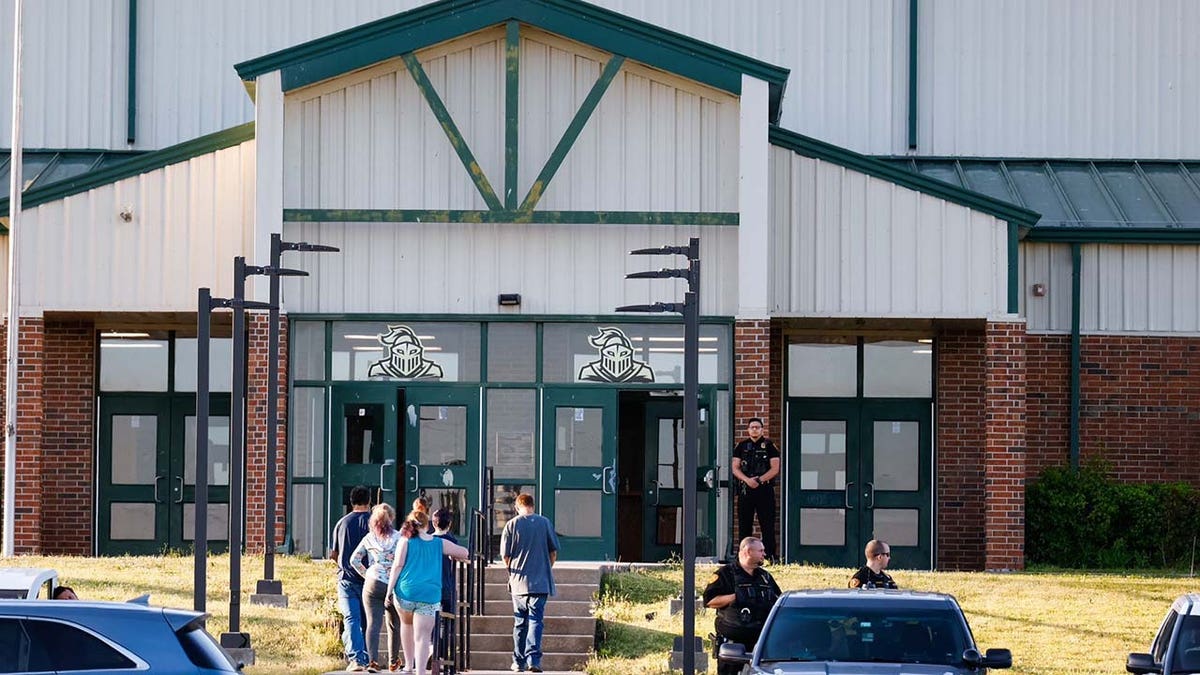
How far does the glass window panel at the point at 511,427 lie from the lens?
83.7ft

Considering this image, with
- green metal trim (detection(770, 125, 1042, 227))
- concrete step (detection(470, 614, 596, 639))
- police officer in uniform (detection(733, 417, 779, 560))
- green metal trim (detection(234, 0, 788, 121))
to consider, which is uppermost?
green metal trim (detection(234, 0, 788, 121))

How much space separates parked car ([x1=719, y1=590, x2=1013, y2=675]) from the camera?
13367 millimetres

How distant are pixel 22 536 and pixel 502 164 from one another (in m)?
7.97

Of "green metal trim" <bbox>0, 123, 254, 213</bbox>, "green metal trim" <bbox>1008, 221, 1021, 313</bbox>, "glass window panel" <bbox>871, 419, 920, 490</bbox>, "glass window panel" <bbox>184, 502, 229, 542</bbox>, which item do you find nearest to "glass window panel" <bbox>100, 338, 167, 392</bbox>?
"glass window panel" <bbox>184, 502, 229, 542</bbox>

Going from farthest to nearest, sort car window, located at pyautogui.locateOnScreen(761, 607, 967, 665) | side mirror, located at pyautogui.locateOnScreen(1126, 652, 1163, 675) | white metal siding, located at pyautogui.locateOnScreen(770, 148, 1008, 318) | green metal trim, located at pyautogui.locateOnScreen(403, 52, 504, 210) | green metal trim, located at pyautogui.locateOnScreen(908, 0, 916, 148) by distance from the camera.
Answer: green metal trim, located at pyautogui.locateOnScreen(908, 0, 916, 148) → white metal siding, located at pyautogui.locateOnScreen(770, 148, 1008, 318) → green metal trim, located at pyautogui.locateOnScreen(403, 52, 504, 210) → car window, located at pyautogui.locateOnScreen(761, 607, 967, 665) → side mirror, located at pyautogui.locateOnScreen(1126, 652, 1163, 675)

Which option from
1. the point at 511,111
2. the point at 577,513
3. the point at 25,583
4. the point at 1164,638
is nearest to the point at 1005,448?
the point at 577,513

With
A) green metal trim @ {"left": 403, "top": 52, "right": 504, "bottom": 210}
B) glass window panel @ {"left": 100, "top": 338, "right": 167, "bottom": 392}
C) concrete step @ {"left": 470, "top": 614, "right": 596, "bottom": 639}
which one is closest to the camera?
concrete step @ {"left": 470, "top": 614, "right": 596, "bottom": 639}

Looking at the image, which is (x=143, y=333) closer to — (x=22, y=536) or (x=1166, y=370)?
(x=22, y=536)

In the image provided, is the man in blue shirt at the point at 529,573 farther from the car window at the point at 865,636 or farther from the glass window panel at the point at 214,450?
the glass window panel at the point at 214,450

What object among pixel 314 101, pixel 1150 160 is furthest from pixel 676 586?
pixel 1150 160

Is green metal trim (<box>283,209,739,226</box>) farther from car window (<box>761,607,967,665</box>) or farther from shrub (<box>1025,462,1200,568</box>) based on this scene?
car window (<box>761,607,967,665</box>)

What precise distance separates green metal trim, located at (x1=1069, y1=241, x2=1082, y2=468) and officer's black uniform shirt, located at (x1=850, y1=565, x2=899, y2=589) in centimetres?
1253

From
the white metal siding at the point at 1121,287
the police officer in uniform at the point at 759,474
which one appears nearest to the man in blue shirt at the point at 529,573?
the police officer in uniform at the point at 759,474

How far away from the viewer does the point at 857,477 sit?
28.7m
